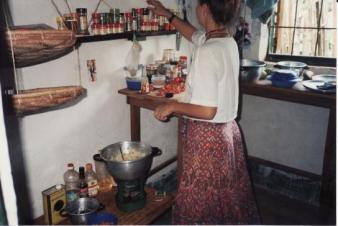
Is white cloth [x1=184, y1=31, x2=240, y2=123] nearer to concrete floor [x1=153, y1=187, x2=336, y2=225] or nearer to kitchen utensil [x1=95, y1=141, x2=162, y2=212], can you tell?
kitchen utensil [x1=95, y1=141, x2=162, y2=212]

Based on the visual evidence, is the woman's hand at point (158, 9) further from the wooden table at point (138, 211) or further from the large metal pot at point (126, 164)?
the wooden table at point (138, 211)

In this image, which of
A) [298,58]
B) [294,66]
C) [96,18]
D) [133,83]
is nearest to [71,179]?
[133,83]

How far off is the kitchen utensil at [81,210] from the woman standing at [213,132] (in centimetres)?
42

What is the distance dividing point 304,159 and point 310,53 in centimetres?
85

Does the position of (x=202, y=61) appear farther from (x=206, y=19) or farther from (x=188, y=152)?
(x=188, y=152)

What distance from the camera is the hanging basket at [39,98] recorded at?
1.27 m

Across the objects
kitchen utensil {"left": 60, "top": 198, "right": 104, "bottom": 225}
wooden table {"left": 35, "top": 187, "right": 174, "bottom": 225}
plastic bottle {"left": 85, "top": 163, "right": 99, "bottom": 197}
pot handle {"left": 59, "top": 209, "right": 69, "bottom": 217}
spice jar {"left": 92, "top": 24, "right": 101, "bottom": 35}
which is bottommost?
wooden table {"left": 35, "top": 187, "right": 174, "bottom": 225}

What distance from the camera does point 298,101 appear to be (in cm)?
233

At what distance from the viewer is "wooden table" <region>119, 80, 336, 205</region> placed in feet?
7.22

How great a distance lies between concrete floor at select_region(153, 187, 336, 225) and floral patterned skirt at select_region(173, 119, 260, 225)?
52cm

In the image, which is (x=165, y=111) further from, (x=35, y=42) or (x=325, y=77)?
(x=325, y=77)

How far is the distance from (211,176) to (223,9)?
78cm

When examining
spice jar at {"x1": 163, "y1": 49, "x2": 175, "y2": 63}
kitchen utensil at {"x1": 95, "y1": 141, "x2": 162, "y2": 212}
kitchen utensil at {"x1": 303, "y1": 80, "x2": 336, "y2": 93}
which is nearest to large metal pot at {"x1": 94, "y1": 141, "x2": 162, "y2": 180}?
kitchen utensil at {"x1": 95, "y1": 141, "x2": 162, "y2": 212}

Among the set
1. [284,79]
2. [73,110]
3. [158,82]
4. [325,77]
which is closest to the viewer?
[73,110]
